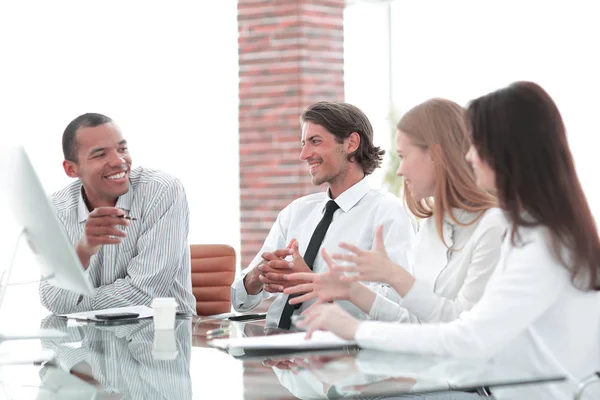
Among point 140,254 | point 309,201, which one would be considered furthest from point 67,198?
point 309,201

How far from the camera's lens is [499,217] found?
2.18 m

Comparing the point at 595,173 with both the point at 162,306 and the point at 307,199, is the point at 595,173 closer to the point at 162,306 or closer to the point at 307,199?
the point at 307,199

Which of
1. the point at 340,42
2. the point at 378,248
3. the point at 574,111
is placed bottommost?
the point at 378,248

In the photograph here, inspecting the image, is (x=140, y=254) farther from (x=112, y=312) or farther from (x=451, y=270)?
(x=451, y=270)

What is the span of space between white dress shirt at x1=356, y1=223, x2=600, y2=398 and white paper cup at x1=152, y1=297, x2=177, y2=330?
33.8 inches

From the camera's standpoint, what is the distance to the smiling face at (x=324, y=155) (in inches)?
127

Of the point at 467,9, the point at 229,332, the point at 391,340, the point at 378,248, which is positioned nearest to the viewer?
the point at 391,340

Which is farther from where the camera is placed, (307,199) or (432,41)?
(432,41)

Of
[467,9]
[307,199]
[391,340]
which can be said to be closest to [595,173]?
[467,9]

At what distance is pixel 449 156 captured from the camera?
7.33 feet

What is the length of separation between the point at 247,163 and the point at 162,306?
3.55 m

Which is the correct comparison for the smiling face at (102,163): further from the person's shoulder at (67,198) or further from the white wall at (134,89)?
the white wall at (134,89)

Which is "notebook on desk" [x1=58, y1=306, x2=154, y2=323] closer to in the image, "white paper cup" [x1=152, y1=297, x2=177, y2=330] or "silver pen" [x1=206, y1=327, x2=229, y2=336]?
"white paper cup" [x1=152, y1=297, x2=177, y2=330]

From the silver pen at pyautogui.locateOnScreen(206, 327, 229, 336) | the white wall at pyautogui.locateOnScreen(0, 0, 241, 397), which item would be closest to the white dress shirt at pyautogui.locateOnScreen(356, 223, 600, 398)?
the silver pen at pyautogui.locateOnScreen(206, 327, 229, 336)
